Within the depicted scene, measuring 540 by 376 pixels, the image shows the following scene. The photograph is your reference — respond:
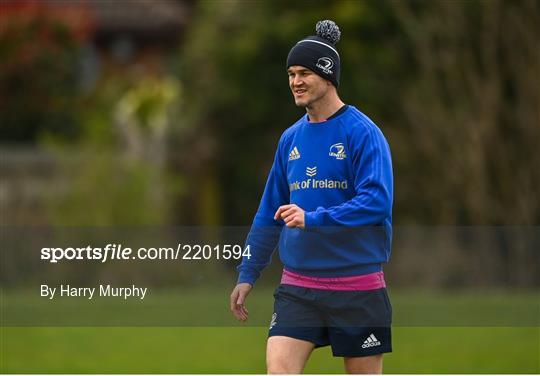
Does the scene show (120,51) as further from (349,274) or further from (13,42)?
(349,274)

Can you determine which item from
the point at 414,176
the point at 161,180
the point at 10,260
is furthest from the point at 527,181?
the point at 10,260

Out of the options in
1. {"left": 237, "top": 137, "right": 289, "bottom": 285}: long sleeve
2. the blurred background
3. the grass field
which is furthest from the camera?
the blurred background

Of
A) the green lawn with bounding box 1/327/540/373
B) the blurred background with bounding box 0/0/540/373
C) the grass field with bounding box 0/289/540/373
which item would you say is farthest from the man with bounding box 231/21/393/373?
the blurred background with bounding box 0/0/540/373

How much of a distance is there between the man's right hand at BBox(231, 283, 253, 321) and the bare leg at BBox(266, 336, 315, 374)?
211 mm

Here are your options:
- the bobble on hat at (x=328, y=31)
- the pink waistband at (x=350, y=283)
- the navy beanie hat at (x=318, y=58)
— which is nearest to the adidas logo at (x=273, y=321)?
the pink waistband at (x=350, y=283)

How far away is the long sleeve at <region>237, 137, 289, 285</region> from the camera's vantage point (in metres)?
5.94

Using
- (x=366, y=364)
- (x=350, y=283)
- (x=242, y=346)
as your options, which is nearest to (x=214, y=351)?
(x=242, y=346)

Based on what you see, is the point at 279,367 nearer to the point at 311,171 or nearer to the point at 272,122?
the point at 311,171

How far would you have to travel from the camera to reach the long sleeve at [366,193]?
5473mm

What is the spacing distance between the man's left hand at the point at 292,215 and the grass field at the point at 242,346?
4189 mm

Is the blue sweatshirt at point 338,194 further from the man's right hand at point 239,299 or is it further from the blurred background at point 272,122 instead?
the blurred background at point 272,122

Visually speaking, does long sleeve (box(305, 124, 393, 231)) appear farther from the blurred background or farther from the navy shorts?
the blurred background

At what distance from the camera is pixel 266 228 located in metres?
5.98

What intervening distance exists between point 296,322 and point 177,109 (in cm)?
1654
